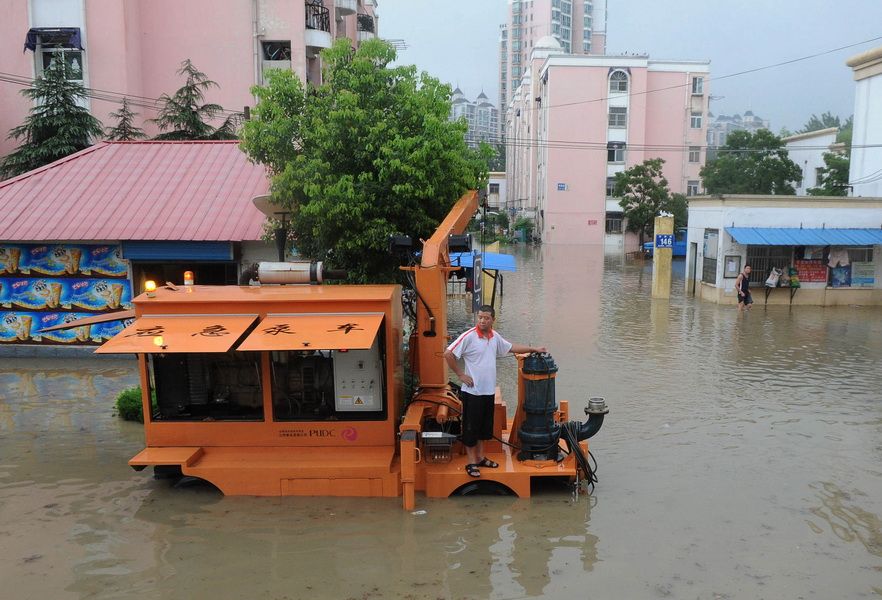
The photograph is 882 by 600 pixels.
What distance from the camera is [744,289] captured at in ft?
75.0

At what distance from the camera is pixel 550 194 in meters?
60.2

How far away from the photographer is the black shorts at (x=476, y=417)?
8031mm

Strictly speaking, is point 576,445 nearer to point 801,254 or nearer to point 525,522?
point 525,522

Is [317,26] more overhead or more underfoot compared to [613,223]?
more overhead

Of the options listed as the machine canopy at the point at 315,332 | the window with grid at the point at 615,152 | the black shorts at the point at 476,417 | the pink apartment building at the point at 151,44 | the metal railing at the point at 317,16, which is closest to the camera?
the machine canopy at the point at 315,332

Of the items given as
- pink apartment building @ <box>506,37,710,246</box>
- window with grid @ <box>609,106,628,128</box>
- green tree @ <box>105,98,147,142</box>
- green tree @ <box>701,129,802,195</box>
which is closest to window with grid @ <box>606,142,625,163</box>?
pink apartment building @ <box>506,37,710,246</box>

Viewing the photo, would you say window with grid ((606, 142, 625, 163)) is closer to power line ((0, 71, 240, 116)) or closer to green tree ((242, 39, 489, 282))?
power line ((0, 71, 240, 116))

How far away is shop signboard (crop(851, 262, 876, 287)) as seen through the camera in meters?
24.9

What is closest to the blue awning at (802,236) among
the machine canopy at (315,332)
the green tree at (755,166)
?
the machine canopy at (315,332)

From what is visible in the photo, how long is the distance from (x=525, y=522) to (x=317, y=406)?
2698mm

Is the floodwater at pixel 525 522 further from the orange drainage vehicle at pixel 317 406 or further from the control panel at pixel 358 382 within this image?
the control panel at pixel 358 382

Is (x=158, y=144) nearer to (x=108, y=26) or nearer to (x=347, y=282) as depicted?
(x=347, y=282)

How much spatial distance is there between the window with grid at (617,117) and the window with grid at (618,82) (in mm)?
1457

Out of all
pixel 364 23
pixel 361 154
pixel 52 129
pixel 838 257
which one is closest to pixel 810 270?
pixel 838 257
